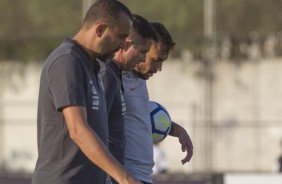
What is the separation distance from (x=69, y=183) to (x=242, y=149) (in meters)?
17.3

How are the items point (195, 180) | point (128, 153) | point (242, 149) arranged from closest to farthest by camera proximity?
point (128, 153), point (195, 180), point (242, 149)

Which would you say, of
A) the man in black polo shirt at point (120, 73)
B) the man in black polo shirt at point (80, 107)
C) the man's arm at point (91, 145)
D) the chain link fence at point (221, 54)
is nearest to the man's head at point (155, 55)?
the man in black polo shirt at point (120, 73)

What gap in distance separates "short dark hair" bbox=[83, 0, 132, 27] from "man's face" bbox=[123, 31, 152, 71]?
122cm

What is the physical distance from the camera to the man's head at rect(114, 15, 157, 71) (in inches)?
247

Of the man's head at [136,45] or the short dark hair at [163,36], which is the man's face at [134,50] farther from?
the short dark hair at [163,36]

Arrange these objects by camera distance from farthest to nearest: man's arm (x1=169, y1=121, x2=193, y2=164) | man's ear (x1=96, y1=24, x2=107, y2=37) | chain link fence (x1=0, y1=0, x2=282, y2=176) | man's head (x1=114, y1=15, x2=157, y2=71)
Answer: chain link fence (x1=0, y1=0, x2=282, y2=176)
man's arm (x1=169, y1=121, x2=193, y2=164)
man's head (x1=114, y1=15, x2=157, y2=71)
man's ear (x1=96, y1=24, x2=107, y2=37)

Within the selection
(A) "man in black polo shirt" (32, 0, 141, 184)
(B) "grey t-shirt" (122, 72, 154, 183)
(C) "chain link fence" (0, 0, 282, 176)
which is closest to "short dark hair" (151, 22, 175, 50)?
(B) "grey t-shirt" (122, 72, 154, 183)

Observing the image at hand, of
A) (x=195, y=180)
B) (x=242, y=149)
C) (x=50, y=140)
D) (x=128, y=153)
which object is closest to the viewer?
(x=50, y=140)

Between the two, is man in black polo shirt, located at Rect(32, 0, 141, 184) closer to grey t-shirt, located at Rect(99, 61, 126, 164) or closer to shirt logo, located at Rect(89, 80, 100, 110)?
shirt logo, located at Rect(89, 80, 100, 110)

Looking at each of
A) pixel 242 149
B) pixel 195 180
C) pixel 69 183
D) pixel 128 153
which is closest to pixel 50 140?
pixel 69 183

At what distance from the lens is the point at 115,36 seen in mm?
5051

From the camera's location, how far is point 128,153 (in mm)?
6547

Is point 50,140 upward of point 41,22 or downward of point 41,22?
downward

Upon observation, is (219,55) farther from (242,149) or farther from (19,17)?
(19,17)
